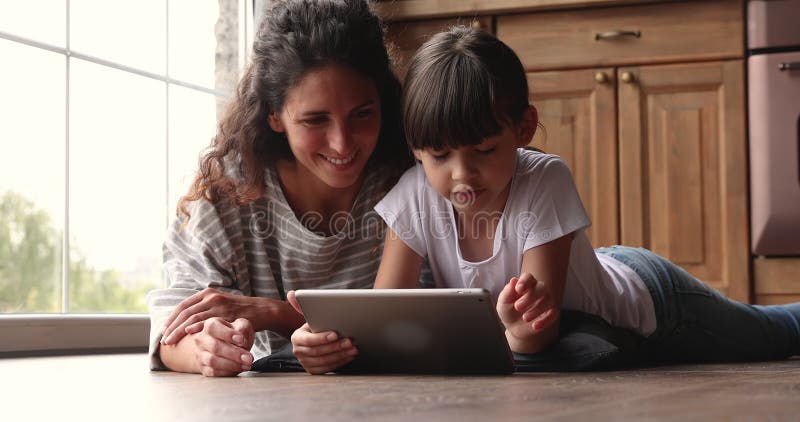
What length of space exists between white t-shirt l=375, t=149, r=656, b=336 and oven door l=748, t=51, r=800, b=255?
1.02 m

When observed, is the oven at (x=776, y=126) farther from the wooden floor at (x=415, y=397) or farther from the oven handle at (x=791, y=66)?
the wooden floor at (x=415, y=397)

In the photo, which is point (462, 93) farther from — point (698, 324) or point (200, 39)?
point (200, 39)

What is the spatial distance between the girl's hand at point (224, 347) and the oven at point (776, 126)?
1.64m

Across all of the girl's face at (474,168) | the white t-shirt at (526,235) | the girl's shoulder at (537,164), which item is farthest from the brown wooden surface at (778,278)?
the girl's face at (474,168)

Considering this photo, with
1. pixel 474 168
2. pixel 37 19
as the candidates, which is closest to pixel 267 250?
pixel 474 168

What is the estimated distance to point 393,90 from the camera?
5.87 ft

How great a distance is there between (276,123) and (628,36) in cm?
137

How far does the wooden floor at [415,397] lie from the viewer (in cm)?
94

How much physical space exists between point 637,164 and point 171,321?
159cm

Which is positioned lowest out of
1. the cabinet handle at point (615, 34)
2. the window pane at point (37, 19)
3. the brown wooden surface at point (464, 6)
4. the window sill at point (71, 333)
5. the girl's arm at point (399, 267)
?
the window sill at point (71, 333)

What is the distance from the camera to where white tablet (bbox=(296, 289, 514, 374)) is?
1.32 metres

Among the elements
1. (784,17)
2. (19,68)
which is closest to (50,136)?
(19,68)

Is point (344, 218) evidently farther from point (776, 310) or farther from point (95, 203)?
point (95, 203)

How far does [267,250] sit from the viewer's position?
1.82 metres
